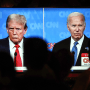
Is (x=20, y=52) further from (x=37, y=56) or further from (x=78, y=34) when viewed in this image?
(x=37, y=56)

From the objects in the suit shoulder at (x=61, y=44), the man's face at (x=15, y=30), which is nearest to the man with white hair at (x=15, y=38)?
the man's face at (x=15, y=30)

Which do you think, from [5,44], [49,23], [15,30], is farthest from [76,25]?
[5,44]

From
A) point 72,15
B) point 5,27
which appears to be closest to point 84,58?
point 72,15

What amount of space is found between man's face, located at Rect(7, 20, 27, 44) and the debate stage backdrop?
96 mm

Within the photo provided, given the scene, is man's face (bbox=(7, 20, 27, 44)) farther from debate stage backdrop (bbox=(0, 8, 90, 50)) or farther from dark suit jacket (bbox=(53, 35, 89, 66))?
dark suit jacket (bbox=(53, 35, 89, 66))

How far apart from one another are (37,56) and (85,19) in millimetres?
2125

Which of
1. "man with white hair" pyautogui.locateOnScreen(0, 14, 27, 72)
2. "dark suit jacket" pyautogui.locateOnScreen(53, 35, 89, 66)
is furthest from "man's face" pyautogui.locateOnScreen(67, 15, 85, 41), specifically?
"man with white hair" pyautogui.locateOnScreen(0, 14, 27, 72)

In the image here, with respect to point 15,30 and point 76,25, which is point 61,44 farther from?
point 15,30

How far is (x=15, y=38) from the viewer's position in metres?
2.97

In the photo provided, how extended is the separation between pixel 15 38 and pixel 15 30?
169mm

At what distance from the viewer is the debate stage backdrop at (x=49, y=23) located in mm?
2941

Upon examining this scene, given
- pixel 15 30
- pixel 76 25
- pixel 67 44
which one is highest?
pixel 76 25
